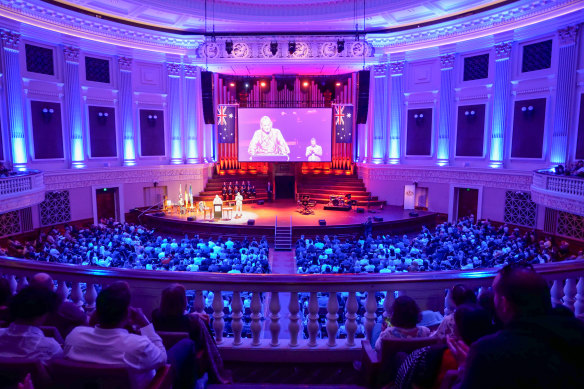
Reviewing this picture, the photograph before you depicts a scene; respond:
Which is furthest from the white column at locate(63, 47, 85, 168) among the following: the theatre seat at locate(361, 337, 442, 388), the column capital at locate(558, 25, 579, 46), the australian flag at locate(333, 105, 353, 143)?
the column capital at locate(558, 25, 579, 46)

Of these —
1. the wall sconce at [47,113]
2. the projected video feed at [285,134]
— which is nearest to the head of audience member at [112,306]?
the wall sconce at [47,113]

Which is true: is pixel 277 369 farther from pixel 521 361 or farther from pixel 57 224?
pixel 57 224

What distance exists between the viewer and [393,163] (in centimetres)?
2038

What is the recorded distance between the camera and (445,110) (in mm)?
18516

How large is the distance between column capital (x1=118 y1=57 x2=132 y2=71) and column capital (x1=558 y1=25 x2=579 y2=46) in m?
17.8

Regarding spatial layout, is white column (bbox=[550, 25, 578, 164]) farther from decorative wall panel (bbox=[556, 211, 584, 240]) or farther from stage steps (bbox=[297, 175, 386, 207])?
stage steps (bbox=[297, 175, 386, 207])

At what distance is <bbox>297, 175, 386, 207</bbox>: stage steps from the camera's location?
2084cm

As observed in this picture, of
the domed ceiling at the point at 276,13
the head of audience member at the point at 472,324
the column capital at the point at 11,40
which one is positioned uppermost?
the domed ceiling at the point at 276,13

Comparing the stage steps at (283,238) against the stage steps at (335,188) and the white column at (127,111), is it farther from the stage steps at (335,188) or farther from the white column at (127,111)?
the white column at (127,111)

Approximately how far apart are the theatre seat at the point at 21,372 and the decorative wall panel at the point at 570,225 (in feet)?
50.2

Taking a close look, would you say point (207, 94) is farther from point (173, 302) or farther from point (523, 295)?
point (523, 295)

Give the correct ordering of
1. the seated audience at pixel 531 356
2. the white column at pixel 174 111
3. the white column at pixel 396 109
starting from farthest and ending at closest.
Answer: the white column at pixel 174 111
the white column at pixel 396 109
the seated audience at pixel 531 356

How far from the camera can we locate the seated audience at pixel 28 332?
225cm

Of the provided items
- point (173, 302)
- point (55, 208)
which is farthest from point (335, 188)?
point (173, 302)
